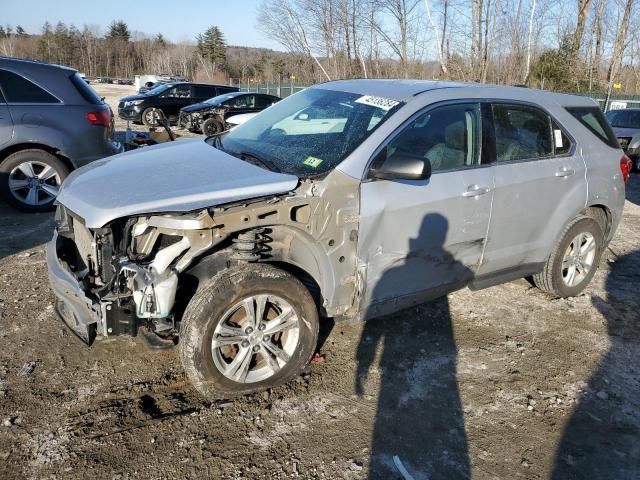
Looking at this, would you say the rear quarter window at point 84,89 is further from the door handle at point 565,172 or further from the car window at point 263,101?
the car window at point 263,101

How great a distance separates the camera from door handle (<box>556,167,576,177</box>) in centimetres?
399

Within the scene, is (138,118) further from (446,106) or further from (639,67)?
(639,67)

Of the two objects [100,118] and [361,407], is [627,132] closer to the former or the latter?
[100,118]

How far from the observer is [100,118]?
6.50 m

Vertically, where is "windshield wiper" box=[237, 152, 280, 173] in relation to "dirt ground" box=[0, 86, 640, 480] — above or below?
above

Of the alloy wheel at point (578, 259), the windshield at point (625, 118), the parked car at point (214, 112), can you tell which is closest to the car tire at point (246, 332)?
the alloy wheel at point (578, 259)

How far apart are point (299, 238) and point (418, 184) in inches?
34.1

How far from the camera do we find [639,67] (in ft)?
98.0

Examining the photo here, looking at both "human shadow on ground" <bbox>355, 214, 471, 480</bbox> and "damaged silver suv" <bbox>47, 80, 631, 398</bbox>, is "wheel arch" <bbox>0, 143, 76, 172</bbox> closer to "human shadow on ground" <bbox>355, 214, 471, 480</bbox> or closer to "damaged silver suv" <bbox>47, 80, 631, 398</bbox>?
"damaged silver suv" <bbox>47, 80, 631, 398</bbox>

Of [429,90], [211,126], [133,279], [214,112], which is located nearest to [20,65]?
[133,279]

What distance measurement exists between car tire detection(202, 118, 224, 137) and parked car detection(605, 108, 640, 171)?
10764 mm

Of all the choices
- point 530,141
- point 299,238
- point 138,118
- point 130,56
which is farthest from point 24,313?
point 130,56

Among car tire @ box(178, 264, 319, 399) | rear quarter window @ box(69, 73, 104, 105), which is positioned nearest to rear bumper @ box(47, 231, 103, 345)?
car tire @ box(178, 264, 319, 399)

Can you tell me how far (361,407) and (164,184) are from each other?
5.73 ft
